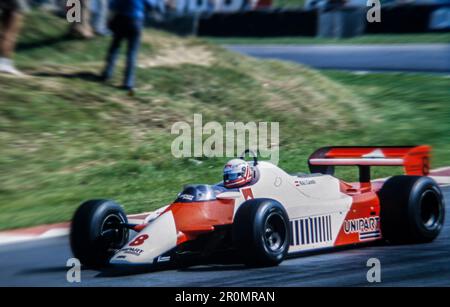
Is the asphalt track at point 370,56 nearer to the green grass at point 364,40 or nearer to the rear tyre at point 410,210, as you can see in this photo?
the green grass at point 364,40

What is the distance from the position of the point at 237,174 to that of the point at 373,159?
6.16 feet

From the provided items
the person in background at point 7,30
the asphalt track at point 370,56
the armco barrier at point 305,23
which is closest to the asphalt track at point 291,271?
the person in background at point 7,30

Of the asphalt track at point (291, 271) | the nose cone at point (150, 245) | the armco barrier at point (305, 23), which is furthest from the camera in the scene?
the armco barrier at point (305, 23)

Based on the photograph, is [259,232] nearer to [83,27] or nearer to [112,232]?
[112,232]

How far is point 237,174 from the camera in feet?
Answer: 27.3

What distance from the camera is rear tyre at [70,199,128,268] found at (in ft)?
26.9

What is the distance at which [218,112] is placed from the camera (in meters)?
16.2

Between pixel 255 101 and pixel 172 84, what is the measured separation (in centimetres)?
138

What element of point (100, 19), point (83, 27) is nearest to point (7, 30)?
point (83, 27)

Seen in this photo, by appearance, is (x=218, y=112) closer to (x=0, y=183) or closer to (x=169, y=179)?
(x=169, y=179)

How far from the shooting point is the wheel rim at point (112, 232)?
8.33 m

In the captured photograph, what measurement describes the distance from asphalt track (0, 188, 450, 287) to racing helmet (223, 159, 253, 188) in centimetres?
68

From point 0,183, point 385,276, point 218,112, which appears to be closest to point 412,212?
point 385,276

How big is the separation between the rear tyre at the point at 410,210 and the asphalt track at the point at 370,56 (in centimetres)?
1275
